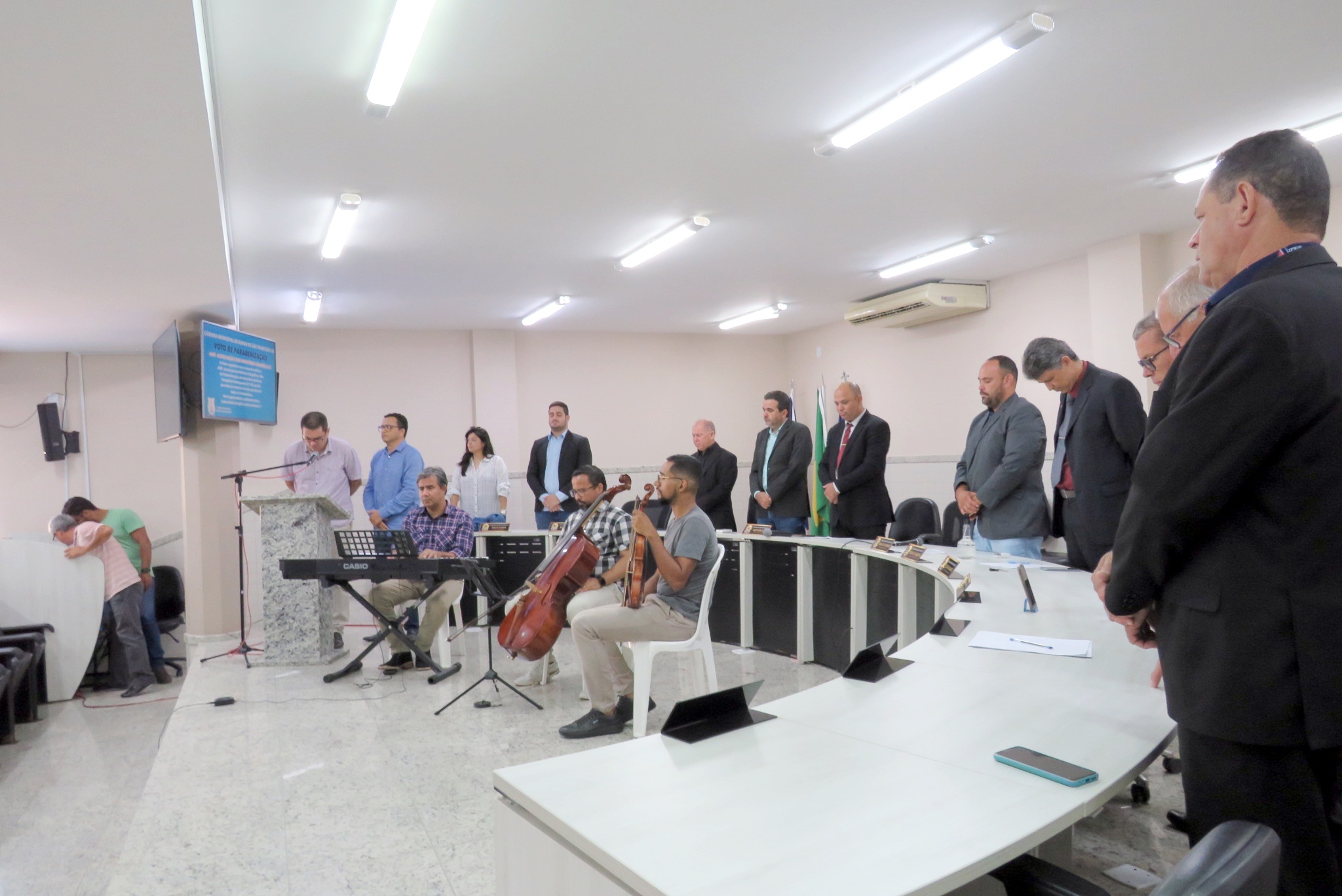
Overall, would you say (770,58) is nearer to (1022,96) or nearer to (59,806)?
(1022,96)

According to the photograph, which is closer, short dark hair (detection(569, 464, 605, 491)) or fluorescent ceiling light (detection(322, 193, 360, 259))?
short dark hair (detection(569, 464, 605, 491))

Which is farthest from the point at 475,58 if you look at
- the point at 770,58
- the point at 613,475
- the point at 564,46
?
the point at 613,475

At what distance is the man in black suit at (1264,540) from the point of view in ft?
3.59

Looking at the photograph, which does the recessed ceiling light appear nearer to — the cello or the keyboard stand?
the keyboard stand

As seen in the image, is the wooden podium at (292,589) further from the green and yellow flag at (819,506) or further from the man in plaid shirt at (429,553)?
the green and yellow flag at (819,506)

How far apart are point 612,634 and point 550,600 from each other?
1.38 feet

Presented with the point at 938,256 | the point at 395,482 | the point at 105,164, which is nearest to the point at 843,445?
the point at 938,256

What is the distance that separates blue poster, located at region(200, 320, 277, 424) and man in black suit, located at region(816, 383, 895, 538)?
4.63 metres

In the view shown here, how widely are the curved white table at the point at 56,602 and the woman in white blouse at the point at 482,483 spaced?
2611 mm

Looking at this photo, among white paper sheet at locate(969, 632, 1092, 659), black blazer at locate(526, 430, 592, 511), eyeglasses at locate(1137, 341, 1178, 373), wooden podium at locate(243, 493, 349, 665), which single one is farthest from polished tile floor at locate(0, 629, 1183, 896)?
black blazer at locate(526, 430, 592, 511)

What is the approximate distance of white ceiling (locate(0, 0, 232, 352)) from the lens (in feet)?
8.32

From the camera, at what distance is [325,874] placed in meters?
2.52

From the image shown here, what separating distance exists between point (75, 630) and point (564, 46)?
17.4 ft

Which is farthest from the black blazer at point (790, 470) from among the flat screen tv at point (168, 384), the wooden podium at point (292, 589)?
the flat screen tv at point (168, 384)
